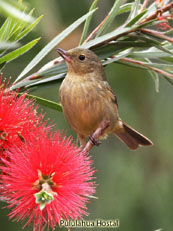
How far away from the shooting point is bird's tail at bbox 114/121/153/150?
409cm

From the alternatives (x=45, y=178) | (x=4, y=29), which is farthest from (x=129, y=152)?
(x=45, y=178)

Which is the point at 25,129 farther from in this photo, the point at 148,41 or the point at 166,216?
the point at 166,216

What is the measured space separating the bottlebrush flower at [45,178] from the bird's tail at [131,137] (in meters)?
2.17

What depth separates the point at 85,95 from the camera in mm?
3350

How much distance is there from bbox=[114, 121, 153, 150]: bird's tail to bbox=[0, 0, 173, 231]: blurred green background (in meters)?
1.21

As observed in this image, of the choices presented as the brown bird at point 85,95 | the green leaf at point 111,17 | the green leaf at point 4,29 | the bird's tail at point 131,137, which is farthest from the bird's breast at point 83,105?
the green leaf at point 4,29

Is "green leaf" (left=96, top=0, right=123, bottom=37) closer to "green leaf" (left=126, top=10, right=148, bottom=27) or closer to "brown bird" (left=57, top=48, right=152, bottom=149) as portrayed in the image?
"green leaf" (left=126, top=10, right=148, bottom=27)

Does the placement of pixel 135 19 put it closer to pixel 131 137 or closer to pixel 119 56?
pixel 119 56

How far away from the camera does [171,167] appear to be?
5.77 metres

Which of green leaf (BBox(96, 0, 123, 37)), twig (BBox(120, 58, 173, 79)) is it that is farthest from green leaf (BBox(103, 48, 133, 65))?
green leaf (BBox(96, 0, 123, 37))

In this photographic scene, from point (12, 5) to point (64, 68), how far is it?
1.44 metres

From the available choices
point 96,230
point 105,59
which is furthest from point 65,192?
point 96,230

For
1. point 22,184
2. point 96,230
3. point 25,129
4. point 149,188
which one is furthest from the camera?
point 149,188

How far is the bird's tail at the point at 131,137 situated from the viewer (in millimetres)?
4094
